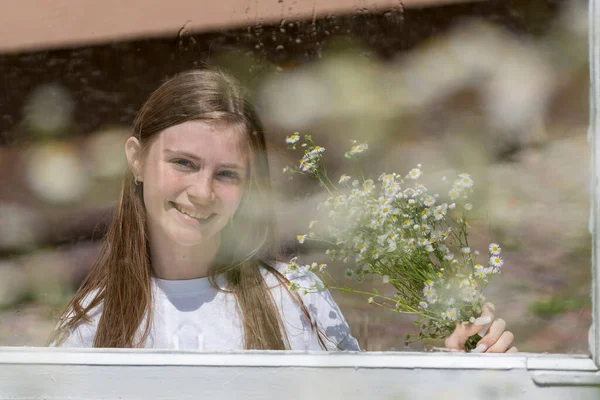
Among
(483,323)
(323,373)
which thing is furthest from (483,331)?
(323,373)

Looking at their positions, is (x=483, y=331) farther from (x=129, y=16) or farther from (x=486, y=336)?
(x=129, y=16)

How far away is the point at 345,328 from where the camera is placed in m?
1.92

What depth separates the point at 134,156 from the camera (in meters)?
1.97

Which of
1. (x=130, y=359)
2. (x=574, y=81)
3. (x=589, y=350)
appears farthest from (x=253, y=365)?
(x=574, y=81)

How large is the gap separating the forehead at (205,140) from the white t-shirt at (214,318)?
13.3 inches

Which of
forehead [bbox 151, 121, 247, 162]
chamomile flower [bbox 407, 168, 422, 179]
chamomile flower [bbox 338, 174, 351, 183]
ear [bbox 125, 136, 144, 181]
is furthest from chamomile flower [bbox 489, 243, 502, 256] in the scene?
ear [bbox 125, 136, 144, 181]

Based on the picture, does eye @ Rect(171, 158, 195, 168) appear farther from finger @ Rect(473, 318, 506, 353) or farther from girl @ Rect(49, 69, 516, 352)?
finger @ Rect(473, 318, 506, 353)

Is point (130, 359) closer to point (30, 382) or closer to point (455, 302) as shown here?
point (30, 382)

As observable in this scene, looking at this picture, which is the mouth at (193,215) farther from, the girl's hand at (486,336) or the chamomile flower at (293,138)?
the girl's hand at (486,336)

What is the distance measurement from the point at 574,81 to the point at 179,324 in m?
1.12

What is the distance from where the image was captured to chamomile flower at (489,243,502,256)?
6.07ft

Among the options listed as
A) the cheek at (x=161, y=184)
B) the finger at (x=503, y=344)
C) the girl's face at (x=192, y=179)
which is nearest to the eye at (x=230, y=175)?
the girl's face at (x=192, y=179)

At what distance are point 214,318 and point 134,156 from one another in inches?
18.7

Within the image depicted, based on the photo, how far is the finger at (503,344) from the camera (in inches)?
65.6
